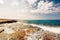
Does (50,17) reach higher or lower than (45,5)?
lower

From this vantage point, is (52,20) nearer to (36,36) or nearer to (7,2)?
(36,36)

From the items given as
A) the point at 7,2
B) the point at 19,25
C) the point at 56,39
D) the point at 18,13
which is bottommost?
the point at 56,39

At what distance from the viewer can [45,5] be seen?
1946mm

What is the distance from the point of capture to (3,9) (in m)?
1.99

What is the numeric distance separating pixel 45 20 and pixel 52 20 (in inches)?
3.7

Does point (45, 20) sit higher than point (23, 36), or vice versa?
point (45, 20)

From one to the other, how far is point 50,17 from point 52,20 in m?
0.05

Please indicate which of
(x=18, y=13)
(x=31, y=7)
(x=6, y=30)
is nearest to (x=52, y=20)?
(x=31, y=7)

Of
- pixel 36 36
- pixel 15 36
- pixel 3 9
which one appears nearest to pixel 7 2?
pixel 3 9

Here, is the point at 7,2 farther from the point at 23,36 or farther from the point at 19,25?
the point at 23,36

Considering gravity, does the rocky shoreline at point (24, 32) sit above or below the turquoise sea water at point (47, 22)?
below

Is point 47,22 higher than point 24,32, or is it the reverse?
point 47,22

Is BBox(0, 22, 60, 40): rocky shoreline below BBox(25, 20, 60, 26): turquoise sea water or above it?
below

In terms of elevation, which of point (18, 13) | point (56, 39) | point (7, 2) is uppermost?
point (7, 2)
